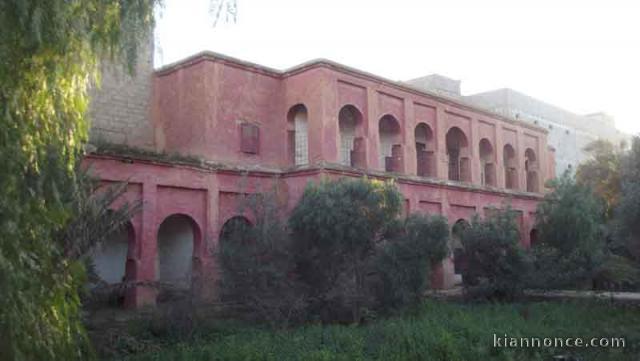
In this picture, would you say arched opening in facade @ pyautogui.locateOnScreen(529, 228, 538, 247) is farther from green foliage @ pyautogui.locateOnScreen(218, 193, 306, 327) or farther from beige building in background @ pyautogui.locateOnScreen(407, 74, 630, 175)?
A: green foliage @ pyautogui.locateOnScreen(218, 193, 306, 327)

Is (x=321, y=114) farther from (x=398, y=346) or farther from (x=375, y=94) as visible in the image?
(x=398, y=346)

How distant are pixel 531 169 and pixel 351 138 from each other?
40.0 ft

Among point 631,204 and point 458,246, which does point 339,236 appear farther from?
point 458,246

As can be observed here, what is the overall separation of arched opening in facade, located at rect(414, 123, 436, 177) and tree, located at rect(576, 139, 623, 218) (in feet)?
24.9

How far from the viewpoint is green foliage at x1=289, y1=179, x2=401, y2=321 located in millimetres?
14781

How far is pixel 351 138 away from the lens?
22.4 meters

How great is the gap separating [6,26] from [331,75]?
14929 millimetres

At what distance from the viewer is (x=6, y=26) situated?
15.4ft

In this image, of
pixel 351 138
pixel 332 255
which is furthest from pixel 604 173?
pixel 332 255

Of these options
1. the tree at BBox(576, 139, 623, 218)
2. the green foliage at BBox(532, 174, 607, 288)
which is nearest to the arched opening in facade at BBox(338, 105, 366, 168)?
the green foliage at BBox(532, 174, 607, 288)

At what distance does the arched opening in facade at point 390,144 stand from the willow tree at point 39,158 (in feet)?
56.5

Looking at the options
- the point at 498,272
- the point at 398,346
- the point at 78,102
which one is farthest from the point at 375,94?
the point at 78,102

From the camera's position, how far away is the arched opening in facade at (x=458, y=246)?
21.0 metres

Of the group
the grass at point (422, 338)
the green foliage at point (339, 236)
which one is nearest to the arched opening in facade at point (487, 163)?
the grass at point (422, 338)
